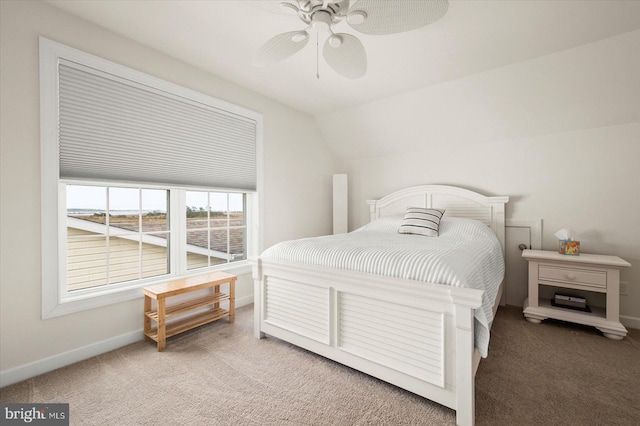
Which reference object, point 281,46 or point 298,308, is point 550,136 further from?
point 298,308

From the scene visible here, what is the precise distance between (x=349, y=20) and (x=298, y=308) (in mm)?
1831

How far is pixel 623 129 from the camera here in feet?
8.58

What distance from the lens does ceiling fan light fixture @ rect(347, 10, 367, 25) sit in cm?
143

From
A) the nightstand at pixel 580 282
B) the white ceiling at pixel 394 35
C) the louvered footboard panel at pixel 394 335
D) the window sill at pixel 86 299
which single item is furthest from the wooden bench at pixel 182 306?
the nightstand at pixel 580 282

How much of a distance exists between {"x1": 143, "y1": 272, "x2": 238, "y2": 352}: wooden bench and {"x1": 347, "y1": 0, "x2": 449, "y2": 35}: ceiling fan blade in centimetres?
220

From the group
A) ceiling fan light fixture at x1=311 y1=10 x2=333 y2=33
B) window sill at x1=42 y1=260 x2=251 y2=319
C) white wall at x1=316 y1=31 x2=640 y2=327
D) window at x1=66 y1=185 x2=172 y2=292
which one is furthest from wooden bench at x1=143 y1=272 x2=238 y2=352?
white wall at x1=316 y1=31 x2=640 y2=327

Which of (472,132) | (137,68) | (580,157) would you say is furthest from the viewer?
(472,132)

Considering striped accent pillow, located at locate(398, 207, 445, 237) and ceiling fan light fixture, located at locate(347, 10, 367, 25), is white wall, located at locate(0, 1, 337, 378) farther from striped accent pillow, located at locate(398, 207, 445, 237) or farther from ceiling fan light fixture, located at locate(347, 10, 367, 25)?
striped accent pillow, located at locate(398, 207, 445, 237)

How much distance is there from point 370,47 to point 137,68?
6.19 ft

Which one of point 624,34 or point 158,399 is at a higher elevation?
point 624,34

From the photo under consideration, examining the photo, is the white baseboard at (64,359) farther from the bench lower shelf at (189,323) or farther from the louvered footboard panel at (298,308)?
the louvered footboard panel at (298,308)

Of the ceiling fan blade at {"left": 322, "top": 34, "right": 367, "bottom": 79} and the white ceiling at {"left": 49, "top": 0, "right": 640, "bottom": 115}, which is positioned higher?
the white ceiling at {"left": 49, "top": 0, "right": 640, "bottom": 115}

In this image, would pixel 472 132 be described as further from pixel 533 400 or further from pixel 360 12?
pixel 533 400

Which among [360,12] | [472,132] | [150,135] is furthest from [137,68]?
[472,132]
